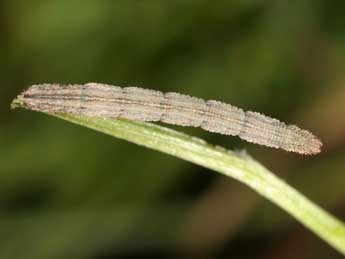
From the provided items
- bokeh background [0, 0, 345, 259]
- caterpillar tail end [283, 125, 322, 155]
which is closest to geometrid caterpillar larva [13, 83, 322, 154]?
caterpillar tail end [283, 125, 322, 155]

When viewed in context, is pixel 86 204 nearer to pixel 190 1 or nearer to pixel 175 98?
pixel 190 1

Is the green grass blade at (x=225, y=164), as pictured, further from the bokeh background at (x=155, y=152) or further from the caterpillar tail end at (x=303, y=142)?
the bokeh background at (x=155, y=152)

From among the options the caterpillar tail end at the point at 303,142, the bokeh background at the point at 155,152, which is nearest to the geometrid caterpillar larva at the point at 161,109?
the caterpillar tail end at the point at 303,142

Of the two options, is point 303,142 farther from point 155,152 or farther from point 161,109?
point 155,152

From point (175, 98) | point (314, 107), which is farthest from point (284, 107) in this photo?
point (175, 98)

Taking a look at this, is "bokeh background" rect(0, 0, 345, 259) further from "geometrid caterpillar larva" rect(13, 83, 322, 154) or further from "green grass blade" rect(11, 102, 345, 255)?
"green grass blade" rect(11, 102, 345, 255)

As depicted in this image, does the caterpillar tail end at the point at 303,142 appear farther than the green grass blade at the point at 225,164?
Yes
